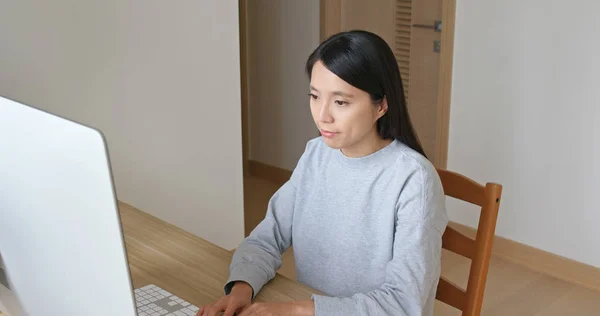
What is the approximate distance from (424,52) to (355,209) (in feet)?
6.90

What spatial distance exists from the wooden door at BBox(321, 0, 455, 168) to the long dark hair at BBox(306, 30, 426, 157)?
1.98m

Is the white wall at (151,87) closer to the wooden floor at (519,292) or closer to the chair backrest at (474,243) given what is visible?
the wooden floor at (519,292)

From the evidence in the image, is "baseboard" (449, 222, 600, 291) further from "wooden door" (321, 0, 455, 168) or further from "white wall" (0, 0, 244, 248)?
"white wall" (0, 0, 244, 248)

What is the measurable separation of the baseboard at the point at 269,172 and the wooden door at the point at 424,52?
3.33 feet

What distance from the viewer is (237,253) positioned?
142cm

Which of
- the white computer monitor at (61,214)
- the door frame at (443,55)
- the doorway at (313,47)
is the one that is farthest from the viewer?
the doorway at (313,47)

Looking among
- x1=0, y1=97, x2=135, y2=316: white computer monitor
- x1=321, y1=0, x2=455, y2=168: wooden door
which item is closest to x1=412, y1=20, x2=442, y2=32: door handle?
x1=321, y1=0, x2=455, y2=168: wooden door

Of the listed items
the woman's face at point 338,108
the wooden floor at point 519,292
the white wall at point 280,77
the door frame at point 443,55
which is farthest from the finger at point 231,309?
the white wall at point 280,77

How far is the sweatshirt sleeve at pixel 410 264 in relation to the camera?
1.22 m

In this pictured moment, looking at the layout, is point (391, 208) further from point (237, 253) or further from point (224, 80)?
point (224, 80)

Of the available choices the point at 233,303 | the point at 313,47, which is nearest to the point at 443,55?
the point at 313,47

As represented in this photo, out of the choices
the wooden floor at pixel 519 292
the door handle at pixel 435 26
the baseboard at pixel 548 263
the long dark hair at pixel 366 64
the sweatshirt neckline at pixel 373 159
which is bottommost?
the wooden floor at pixel 519 292

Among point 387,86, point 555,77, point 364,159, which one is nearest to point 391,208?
point 364,159

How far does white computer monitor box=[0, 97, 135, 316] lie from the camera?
71 centimetres
